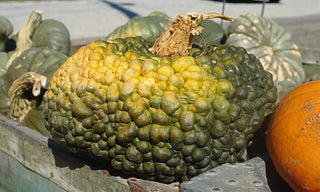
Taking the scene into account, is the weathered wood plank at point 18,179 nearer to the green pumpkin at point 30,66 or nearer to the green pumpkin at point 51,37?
the green pumpkin at point 30,66

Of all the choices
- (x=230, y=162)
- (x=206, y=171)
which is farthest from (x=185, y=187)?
(x=230, y=162)

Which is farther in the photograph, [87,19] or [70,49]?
[87,19]

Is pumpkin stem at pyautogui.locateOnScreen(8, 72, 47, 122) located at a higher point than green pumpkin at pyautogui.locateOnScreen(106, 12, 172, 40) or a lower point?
lower

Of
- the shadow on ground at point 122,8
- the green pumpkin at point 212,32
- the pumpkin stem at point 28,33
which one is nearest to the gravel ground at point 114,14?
the shadow on ground at point 122,8

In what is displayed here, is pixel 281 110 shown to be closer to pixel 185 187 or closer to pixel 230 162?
pixel 230 162

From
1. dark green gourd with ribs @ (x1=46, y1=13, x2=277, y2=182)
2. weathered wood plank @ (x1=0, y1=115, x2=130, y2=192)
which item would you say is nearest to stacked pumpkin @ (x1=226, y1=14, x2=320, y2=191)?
dark green gourd with ribs @ (x1=46, y1=13, x2=277, y2=182)

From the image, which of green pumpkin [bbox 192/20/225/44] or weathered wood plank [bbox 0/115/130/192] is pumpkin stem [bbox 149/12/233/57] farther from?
green pumpkin [bbox 192/20/225/44]
